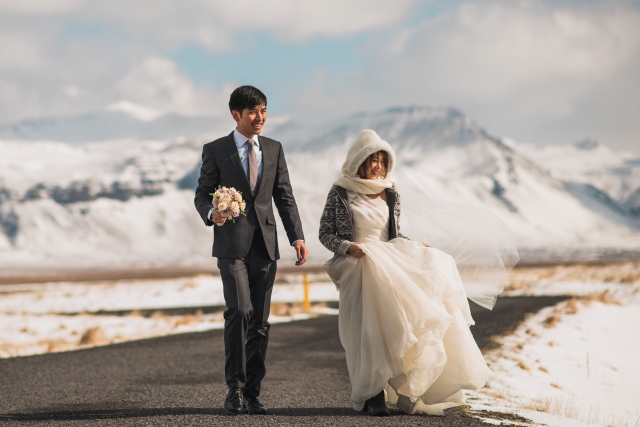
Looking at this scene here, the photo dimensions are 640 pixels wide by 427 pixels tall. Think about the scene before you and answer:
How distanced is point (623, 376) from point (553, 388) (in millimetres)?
2014

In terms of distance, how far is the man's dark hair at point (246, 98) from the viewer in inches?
227

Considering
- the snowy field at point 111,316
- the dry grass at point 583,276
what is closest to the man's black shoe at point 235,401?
the snowy field at point 111,316

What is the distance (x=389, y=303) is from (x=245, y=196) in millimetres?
1360

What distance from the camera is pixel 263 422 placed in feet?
17.4

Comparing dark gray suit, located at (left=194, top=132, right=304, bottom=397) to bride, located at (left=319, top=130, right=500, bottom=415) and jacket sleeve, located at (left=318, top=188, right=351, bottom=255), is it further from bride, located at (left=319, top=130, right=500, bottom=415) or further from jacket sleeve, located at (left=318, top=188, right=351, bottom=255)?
bride, located at (left=319, top=130, right=500, bottom=415)

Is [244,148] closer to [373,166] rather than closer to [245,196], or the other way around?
[245,196]

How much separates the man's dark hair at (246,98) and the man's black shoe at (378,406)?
240 cm

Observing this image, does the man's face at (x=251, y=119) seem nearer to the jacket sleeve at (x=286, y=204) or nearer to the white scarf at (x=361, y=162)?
the jacket sleeve at (x=286, y=204)

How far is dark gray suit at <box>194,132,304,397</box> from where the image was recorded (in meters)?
5.61

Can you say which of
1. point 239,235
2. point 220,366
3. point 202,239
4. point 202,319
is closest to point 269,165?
point 239,235

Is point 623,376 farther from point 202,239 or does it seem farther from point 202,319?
point 202,239

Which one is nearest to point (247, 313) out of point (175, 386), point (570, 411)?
point (175, 386)

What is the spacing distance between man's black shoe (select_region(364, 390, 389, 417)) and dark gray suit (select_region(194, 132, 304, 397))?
85 centimetres

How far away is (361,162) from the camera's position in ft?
19.5
